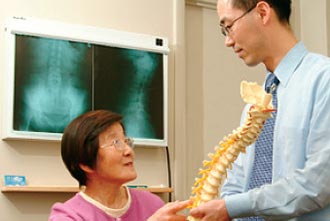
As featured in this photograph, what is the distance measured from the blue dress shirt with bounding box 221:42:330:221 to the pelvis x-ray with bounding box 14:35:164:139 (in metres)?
1.54

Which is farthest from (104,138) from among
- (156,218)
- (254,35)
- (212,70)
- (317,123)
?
(212,70)

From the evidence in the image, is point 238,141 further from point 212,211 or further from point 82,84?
point 82,84

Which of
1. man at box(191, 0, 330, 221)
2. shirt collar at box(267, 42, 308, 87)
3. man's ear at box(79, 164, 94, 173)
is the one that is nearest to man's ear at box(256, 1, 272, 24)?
man at box(191, 0, 330, 221)

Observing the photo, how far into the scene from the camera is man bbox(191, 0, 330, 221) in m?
1.40

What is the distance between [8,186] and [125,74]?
2.91 ft

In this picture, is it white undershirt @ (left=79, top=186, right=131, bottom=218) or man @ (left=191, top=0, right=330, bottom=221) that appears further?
white undershirt @ (left=79, top=186, right=131, bottom=218)

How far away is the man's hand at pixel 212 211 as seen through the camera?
143 cm

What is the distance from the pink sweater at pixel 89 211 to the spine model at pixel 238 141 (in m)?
0.53

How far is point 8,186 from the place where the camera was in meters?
2.74

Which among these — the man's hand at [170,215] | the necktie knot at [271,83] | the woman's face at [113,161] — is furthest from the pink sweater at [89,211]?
the necktie knot at [271,83]

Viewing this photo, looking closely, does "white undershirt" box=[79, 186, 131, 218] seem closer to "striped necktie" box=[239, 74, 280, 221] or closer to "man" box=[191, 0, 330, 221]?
"man" box=[191, 0, 330, 221]

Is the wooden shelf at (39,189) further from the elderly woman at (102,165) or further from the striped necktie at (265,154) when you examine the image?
the striped necktie at (265,154)

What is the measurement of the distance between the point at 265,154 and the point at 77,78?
5.11 feet

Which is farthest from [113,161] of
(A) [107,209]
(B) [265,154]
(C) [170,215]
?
(B) [265,154]
